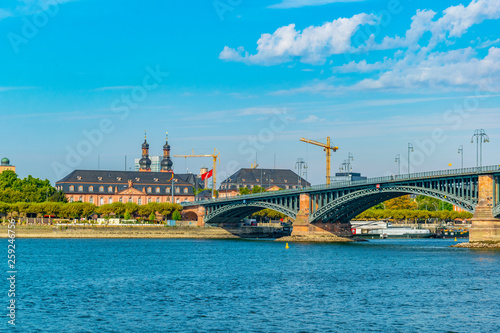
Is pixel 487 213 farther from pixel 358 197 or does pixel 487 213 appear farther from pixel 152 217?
pixel 152 217

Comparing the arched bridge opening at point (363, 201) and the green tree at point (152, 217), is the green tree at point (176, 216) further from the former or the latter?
the arched bridge opening at point (363, 201)

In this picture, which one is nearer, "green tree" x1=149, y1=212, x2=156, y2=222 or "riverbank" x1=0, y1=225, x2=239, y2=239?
"riverbank" x1=0, y1=225, x2=239, y2=239

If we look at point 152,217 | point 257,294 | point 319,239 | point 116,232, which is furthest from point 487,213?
point 152,217

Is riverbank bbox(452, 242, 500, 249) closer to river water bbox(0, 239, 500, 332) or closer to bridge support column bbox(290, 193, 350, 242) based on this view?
river water bbox(0, 239, 500, 332)

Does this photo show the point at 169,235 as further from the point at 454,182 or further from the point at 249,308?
the point at 249,308

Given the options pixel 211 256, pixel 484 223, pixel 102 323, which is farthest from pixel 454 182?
pixel 102 323

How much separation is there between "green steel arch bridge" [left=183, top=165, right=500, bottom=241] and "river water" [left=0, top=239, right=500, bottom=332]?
14.1m

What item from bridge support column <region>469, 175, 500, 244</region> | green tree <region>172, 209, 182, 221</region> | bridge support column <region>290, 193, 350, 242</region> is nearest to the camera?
bridge support column <region>469, 175, 500, 244</region>

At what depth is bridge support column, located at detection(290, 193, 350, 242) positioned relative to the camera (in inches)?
5782

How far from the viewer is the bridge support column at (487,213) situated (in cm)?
10962

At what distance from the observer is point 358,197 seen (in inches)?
5281

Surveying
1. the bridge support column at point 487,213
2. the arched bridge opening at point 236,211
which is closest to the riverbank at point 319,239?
the arched bridge opening at point 236,211

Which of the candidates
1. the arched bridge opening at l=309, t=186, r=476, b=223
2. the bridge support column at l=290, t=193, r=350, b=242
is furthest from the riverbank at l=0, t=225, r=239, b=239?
the arched bridge opening at l=309, t=186, r=476, b=223

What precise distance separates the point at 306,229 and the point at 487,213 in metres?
43.9
